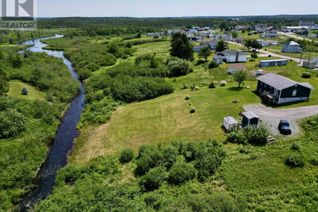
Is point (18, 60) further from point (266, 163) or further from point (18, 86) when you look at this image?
point (266, 163)

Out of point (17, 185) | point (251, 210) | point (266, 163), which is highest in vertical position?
point (266, 163)

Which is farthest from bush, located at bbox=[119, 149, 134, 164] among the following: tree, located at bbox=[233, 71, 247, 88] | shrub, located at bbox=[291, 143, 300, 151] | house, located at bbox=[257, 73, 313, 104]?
tree, located at bbox=[233, 71, 247, 88]

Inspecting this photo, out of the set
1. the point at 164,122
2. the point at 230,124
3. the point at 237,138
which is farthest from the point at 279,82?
the point at 164,122

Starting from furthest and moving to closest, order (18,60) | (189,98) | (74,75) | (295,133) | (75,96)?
(74,75) < (18,60) < (75,96) < (189,98) < (295,133)

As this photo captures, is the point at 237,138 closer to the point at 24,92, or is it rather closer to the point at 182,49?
the point at 24,92

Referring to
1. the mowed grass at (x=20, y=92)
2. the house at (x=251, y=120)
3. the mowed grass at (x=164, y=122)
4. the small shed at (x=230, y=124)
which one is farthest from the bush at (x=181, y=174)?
the mowed grass at (x=20, y=92)

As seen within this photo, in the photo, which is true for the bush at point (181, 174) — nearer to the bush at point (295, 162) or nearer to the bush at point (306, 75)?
the bush at point (295, 162)

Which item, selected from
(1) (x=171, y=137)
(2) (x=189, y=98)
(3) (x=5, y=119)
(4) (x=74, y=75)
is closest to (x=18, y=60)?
(4) (x=74, y=75)

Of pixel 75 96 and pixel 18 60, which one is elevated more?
pixel 18 60
